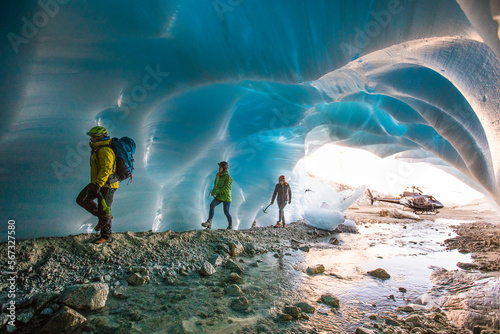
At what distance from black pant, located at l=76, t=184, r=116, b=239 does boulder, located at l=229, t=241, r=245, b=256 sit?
5.20ft

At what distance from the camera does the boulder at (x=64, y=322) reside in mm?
1478

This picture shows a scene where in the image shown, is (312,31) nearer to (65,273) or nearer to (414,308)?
(414,308)

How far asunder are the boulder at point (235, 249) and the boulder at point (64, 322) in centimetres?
218

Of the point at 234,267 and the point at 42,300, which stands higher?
the point at 42,300

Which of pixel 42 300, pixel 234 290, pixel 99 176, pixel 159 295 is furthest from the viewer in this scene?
pixel 99 176

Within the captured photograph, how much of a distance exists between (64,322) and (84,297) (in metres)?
0.26

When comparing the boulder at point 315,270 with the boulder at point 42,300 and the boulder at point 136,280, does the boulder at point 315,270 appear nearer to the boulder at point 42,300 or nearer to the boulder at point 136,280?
the boulder at point 136,280

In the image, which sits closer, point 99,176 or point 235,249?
point 99,176

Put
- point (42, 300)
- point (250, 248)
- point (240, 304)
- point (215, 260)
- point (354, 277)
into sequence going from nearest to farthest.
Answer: point (42, 300), point (240, 304), point (354, 277), point (215, 260), point (250, 248)

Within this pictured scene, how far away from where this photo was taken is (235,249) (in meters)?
3.62

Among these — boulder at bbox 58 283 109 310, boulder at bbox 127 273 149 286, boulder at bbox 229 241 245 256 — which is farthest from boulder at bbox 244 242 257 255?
boulder at bbox 58 283 109 310

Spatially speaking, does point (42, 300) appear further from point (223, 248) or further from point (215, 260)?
point (223, 248)

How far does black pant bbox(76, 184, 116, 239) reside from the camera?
2.65m

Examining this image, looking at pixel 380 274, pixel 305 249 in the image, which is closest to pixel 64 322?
pixel 380 274
